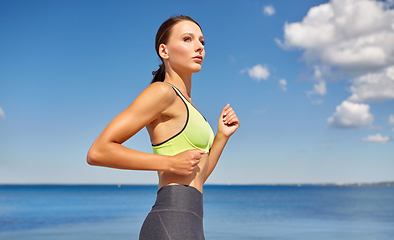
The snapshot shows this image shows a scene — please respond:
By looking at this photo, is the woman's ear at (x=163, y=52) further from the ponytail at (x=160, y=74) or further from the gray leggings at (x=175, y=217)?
the gray leggings at (x=175, y=217)

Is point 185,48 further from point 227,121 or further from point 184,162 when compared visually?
point 184,162

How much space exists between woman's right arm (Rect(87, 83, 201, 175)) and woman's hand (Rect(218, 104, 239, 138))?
614mm

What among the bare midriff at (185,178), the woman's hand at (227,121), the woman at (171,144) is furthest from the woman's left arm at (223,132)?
the bare midriff at (185,178)

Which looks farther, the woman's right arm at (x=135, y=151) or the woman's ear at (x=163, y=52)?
the woman's ear at (x=163, y=52)

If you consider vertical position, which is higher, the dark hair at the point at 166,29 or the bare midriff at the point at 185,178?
the dark hair at the point at 166,29

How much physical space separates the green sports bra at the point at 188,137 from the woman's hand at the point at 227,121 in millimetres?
414

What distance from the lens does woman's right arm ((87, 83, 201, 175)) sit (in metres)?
1.73

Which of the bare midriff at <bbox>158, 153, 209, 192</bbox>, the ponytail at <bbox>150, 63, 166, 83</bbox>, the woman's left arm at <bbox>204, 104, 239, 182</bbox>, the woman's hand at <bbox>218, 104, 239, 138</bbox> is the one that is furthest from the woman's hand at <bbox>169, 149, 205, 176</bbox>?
the ponytail at <bbox>150, 63, 166, 83</bbox>

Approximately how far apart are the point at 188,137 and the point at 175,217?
15.7 inches

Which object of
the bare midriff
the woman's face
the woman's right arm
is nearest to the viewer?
the woman's right arm

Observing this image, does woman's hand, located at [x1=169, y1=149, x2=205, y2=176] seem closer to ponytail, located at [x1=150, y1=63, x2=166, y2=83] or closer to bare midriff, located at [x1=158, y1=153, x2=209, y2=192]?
bare midriff, located at [x1=158, y1=153, x2=209, y2=192]

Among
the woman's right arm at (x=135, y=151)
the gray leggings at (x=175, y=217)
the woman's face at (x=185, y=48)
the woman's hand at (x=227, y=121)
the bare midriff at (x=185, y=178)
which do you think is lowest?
the gray leggings at (x=175, y=217)

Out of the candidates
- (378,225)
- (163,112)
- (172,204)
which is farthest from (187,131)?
(378,225)

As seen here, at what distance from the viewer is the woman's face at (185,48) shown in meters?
2.14
